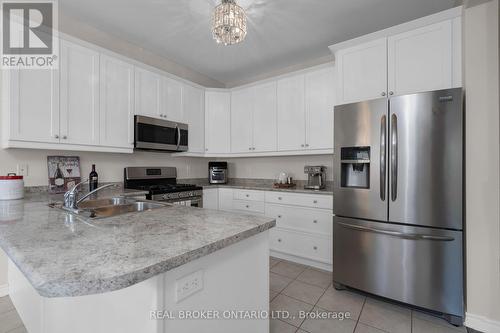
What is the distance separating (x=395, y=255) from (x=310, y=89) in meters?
2.15

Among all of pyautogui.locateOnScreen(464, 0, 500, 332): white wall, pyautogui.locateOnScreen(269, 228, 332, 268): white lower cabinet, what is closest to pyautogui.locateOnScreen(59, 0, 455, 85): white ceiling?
pyautogui.locateOnScreen(464, 0, 500, 332): white wall

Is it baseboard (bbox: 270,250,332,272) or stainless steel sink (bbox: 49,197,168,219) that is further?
baseboard (bbox: 270,250,332,272)

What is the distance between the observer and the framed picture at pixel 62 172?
7.80 ft

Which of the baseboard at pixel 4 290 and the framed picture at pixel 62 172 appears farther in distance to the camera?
the framed picture at pixel 62 172

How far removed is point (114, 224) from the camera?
115cm

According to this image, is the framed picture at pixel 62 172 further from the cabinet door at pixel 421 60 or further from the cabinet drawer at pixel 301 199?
the cabinet door at pixel 421 60

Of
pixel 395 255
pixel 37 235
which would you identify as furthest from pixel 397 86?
pixel 37 235

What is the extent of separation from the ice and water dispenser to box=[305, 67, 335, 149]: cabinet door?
665mm

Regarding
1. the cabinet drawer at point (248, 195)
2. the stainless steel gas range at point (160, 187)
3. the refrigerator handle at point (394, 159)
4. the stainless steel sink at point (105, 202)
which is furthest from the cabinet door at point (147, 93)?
the refrigerator handle at point (394, 159)

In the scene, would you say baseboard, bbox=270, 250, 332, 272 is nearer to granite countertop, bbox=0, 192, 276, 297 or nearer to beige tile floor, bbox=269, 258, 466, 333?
beige tile floor, bbox=269, 258, 466, 333

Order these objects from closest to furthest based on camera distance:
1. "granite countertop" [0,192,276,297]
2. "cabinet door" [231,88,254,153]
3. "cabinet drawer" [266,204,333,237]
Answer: "granite countertop" [0,192,276,297] → "cabinet drawer" [266,204,333,237] → "cabinet door" [231,88,254,153]

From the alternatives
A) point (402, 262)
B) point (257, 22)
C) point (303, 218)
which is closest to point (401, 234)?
point (402, 262)

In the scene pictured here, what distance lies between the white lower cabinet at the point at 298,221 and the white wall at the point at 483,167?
119 centimetres

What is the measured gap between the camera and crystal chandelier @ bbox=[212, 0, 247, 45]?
5.95 ft
